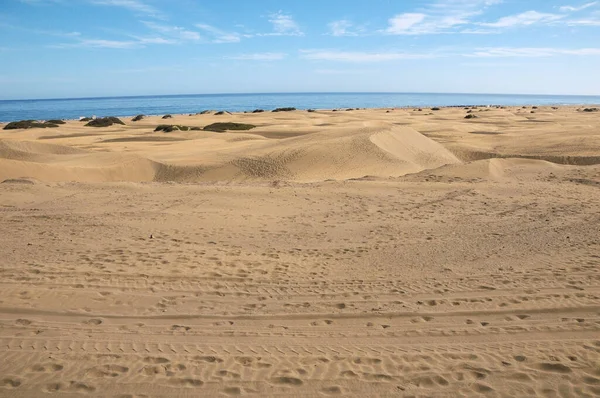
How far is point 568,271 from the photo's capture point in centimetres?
602

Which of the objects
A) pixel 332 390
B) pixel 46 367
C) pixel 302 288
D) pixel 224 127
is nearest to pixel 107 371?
pixel 46 367

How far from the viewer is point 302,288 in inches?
220

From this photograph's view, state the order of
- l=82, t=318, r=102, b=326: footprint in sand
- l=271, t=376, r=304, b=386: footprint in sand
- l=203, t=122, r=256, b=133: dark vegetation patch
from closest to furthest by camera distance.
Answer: l=271, t=376, r=304, b=386: footprint in sand → l=82, t=318, r=102, b=326: footprint in sand → l=203, t=122, r=256, b=133: dark vegetation patch

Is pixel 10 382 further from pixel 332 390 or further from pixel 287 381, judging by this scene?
pixel 332 390

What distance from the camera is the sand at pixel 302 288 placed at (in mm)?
3842

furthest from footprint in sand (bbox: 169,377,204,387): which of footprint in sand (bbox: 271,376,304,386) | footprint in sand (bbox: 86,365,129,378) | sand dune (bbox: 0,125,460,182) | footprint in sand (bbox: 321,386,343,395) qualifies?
sand dune (bbox: 0,125,460,182)

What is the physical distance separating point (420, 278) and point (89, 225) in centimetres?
552

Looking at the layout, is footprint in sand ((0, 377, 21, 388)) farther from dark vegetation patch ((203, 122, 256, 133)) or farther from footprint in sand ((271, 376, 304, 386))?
dark vegetation patch ((203, 122, 256, 133))

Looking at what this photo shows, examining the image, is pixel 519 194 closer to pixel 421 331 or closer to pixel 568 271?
pixel 568 271

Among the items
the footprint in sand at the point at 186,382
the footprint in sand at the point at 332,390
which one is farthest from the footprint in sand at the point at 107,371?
the footprint in sand at the point at 332,390

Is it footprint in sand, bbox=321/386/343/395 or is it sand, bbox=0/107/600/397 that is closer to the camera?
footprint in sand, bbox=321/386/343/395

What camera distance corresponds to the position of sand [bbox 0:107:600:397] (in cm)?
384

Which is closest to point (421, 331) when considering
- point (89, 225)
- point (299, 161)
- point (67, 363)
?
point (67, 363)

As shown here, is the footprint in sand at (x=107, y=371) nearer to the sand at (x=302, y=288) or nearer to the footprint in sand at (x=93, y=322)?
the sand at (x=302, y=288)
